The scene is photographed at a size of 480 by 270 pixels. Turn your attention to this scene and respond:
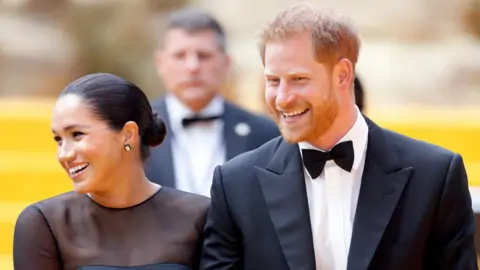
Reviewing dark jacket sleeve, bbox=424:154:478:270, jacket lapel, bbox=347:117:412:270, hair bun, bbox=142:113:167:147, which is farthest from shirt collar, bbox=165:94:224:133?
dark jacket sleeve, bbox=424:154:478:270

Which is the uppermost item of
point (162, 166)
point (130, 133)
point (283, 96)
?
point (283, 96)

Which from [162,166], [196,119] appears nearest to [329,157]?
[162,166]

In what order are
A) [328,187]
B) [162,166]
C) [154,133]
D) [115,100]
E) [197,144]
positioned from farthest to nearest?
1. [197,144]
2. [162,166]
3. [154,133]
4. [115,100]
5. [328,187]

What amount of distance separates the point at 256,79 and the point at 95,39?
1.08 m

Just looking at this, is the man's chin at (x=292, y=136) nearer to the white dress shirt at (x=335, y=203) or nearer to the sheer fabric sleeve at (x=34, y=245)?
the white dress shirt at (x=335, y=203)

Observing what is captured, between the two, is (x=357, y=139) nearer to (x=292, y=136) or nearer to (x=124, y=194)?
(x=292, y=136)

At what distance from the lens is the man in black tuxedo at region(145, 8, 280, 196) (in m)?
4.00

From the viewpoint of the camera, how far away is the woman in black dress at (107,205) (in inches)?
99.3

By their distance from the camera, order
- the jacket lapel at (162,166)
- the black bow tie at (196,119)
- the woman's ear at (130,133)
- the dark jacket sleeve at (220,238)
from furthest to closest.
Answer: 1. the black bow tie at (196,119)
2. the jacket lapel at (162,166)
3. the woman's ear at (130,133)
4. the dark jacket sleeve at (220,238)

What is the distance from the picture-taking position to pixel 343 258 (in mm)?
2387

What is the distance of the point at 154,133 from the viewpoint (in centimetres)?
269

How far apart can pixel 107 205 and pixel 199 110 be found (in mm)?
1501

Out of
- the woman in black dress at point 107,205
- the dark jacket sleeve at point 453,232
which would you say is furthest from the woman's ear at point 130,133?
the dark jacket sleeve at point 453,232

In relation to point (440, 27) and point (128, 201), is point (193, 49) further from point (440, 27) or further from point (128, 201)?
point (440, 27)
